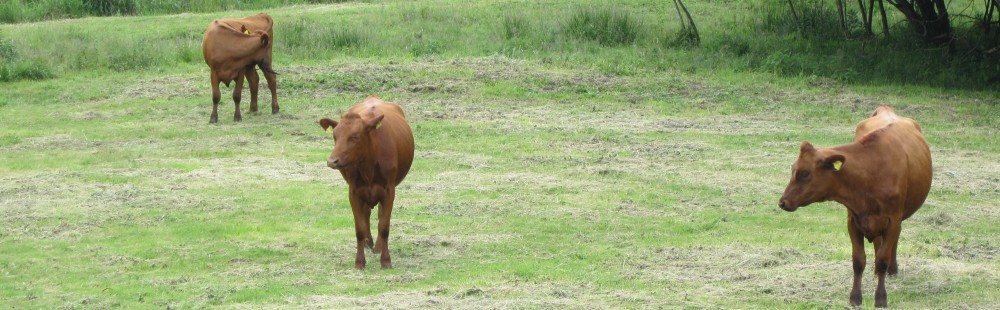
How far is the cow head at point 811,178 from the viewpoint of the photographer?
8.90 meters

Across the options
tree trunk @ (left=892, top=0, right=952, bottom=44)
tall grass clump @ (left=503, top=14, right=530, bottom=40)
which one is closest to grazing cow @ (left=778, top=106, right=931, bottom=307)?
tree trunk @ (left=892, top=0, right=952, bottom=44)

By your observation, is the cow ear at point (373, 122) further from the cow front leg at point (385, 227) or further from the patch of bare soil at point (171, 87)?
the patch of bare soil at point (171, 87)

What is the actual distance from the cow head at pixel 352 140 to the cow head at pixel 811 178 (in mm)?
3317

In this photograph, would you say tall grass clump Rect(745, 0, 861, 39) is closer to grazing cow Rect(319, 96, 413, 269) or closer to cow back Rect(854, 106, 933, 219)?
cow back Rect(854, 106, 933, 219)

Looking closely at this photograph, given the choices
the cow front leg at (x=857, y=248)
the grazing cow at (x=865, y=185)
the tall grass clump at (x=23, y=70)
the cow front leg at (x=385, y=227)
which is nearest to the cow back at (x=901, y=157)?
the grazing cow at (x=865, y=185)

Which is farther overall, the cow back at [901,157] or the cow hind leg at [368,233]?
the cow hind leg at [368,233]

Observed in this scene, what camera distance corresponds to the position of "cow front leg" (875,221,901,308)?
9070 millimetres

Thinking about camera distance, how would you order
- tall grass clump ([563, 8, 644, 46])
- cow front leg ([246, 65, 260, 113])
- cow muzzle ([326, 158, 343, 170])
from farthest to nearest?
tall grass clump ([563, 8, 644, 46]) < cow front leg ([246, 65, 260, 113]) < cow muzzle ([326, 158, 343, 170])

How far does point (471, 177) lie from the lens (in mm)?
14750

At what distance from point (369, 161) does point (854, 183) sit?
381 cm

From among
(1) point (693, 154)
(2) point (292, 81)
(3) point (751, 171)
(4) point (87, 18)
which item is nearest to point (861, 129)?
(3) point (751, 171)

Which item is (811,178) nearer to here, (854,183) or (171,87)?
(854,183)

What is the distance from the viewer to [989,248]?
11.1 meters

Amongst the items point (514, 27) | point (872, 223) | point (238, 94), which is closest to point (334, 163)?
point (872, 223)
